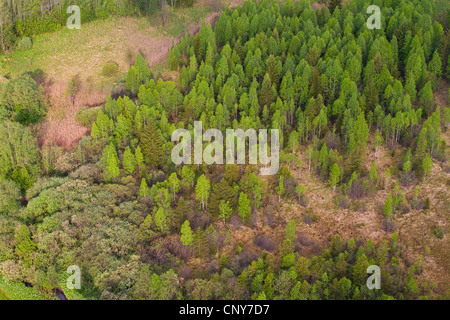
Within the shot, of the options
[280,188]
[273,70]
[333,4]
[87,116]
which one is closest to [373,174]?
[280,188]

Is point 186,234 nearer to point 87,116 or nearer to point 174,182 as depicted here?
point 174,182

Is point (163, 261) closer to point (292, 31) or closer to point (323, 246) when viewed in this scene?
point (323, 246)

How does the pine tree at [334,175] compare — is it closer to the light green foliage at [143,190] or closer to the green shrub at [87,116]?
the light green foliage at [143,190]

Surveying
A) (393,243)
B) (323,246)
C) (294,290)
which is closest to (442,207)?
(393,243)

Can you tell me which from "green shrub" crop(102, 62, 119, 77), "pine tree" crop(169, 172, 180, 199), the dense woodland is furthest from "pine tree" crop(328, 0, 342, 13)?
"pine tree" crop(169, 172, 180, 199)

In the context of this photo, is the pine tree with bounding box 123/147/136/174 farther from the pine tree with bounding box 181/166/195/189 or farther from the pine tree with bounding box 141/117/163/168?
the pine tree with bounding box 181/166/195/189
